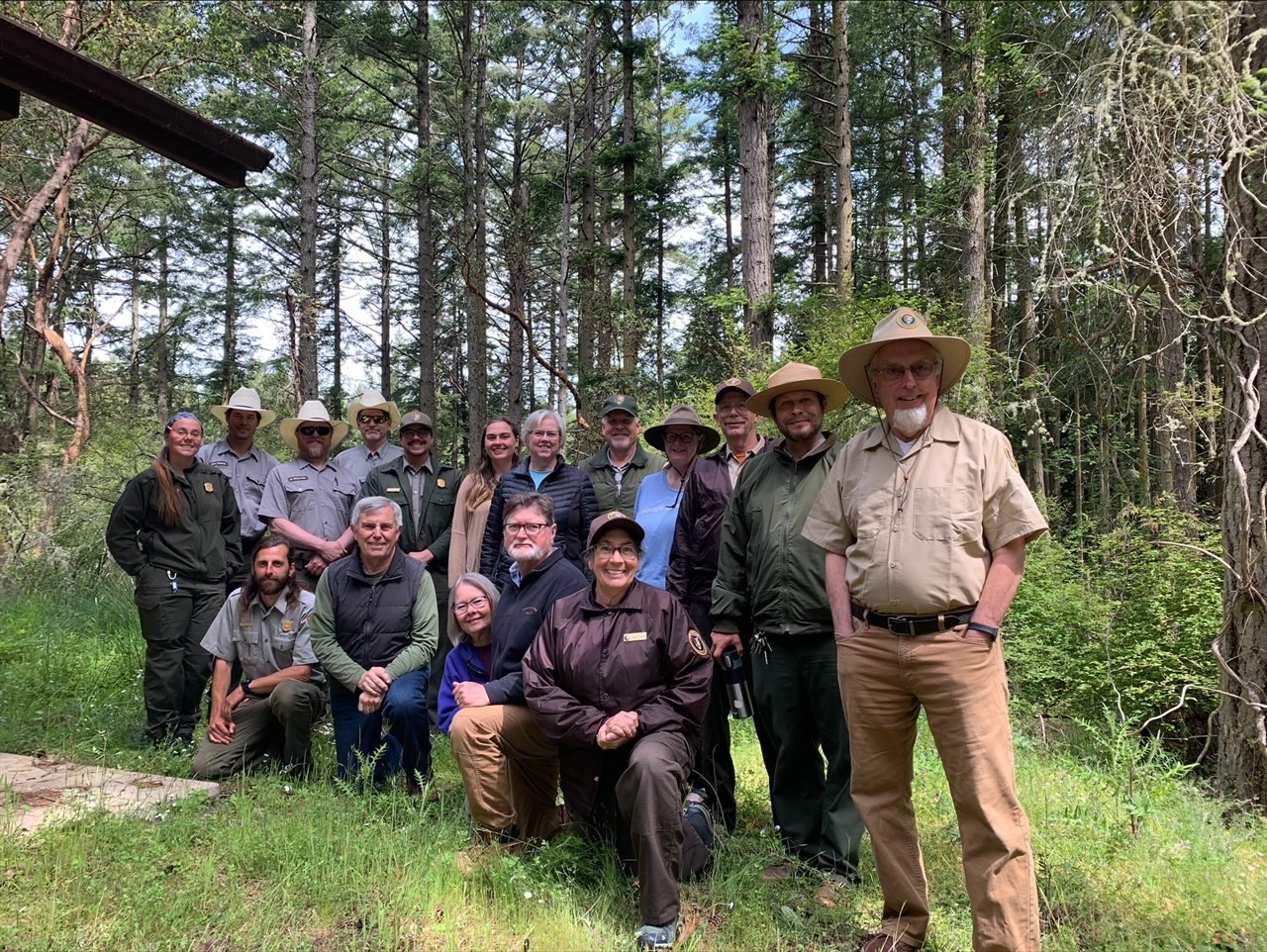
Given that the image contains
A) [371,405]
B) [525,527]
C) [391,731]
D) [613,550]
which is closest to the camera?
[613,550]

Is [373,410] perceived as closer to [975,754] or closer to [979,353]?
[975,754]

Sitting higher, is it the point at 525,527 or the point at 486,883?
the point at 525,527

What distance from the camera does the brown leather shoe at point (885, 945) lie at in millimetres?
2793

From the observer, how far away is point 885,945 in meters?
2.80

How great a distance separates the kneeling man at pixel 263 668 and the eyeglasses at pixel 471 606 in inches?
42.7

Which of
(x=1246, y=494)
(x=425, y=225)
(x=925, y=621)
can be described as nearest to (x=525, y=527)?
(x=925, y=621)

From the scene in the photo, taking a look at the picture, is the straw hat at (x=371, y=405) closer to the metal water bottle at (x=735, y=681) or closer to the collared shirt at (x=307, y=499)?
the collared shirt at (x=307, y=499)

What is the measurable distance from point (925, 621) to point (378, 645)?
9.72 ft

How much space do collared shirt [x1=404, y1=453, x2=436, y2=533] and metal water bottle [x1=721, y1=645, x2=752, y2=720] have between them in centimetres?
278

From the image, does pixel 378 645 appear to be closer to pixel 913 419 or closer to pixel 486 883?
pixel 486 883

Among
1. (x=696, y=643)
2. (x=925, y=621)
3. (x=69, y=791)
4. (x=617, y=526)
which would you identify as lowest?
(x=69, y=791)

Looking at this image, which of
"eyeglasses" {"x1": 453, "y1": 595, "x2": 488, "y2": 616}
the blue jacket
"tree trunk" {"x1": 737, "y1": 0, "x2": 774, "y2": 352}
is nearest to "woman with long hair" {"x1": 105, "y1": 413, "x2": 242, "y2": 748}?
the blue jacket

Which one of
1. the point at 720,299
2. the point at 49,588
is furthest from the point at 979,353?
the point at 49,588

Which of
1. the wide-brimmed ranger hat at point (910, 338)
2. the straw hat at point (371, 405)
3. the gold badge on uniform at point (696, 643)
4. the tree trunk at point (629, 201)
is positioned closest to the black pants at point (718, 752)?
the gold badge on uniform at point (696, 643)
